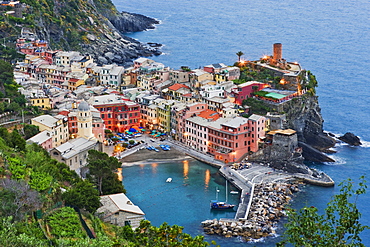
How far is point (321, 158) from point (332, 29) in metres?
90.6

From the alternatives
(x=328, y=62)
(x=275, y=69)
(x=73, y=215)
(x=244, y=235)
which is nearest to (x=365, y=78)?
(x=328, y=62)

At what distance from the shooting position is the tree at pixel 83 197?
46.9m

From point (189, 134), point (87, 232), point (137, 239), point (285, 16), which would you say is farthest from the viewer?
point (285, 16)

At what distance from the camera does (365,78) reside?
11062 cm

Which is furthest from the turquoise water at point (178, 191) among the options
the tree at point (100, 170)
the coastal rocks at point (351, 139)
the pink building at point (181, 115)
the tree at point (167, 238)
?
the tree at point (167, 238)

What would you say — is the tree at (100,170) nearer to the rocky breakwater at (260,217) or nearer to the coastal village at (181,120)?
the coastal village at (181,120)

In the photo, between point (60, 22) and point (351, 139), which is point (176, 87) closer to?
point (351, 139)

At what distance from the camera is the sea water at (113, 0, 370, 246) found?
7538 cm

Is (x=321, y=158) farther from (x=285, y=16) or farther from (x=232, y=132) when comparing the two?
(x=285, y=16)

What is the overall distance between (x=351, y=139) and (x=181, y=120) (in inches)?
888

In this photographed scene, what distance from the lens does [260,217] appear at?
5731cm

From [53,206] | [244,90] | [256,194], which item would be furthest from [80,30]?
[53,206]

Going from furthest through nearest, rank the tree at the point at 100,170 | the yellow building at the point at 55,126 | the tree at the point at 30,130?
the yellow building at the point at 55,126
the tree at the point at 30,130
the tree at the point at 100,170

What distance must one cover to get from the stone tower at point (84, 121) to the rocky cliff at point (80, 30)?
4442 cm
